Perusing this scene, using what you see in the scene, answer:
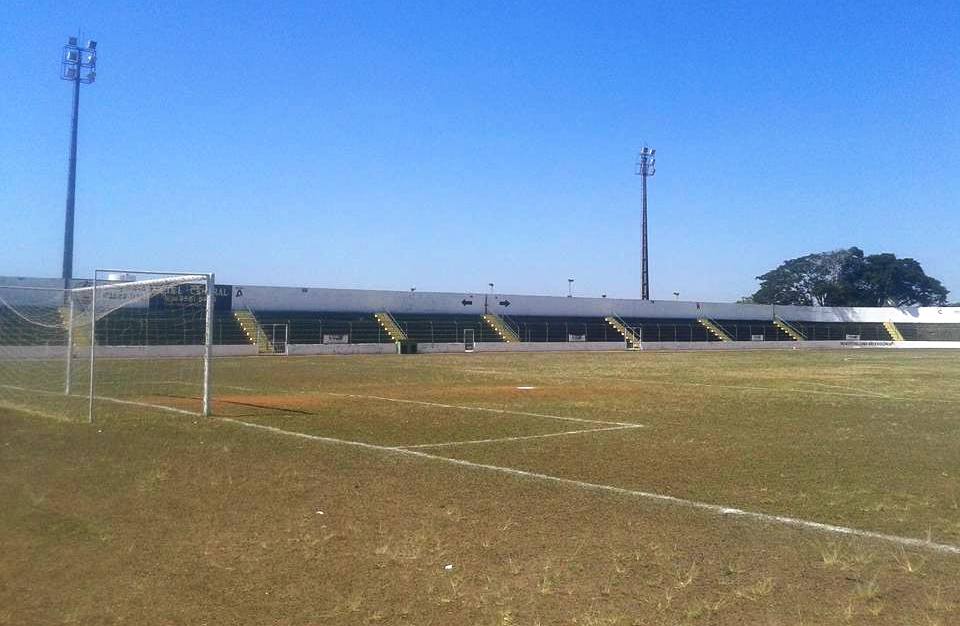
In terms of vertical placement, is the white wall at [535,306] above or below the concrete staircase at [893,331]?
above

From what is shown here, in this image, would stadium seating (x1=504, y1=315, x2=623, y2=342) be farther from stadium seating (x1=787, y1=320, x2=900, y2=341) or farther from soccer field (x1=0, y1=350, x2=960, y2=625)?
soccer field (x1=0, y1=350, x2=960, y2=625)

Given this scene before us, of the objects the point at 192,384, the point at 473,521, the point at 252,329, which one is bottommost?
the point at 473,521

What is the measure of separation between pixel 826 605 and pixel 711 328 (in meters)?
82.1

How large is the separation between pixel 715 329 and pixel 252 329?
48.7 m

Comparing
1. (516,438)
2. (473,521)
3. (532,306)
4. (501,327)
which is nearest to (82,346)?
(516,438)

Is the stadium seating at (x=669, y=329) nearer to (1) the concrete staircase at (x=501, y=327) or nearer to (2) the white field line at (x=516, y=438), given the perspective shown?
(1) the concrete staircase at (x=501, y=327)

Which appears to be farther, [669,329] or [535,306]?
[669,329]

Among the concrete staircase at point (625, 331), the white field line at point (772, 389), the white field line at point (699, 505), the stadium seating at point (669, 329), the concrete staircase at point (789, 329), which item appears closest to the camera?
the white field line at point (699, 505)

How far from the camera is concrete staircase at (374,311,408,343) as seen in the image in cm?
6475

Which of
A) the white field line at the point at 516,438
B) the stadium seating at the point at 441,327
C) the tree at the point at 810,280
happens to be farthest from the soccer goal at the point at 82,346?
the tree at the point at 810,280

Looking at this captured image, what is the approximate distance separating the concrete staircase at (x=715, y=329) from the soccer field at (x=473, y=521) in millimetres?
68045

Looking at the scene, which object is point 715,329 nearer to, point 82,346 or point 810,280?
point 810,280

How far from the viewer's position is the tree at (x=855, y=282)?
11044 centimetres

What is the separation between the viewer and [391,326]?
220ft
